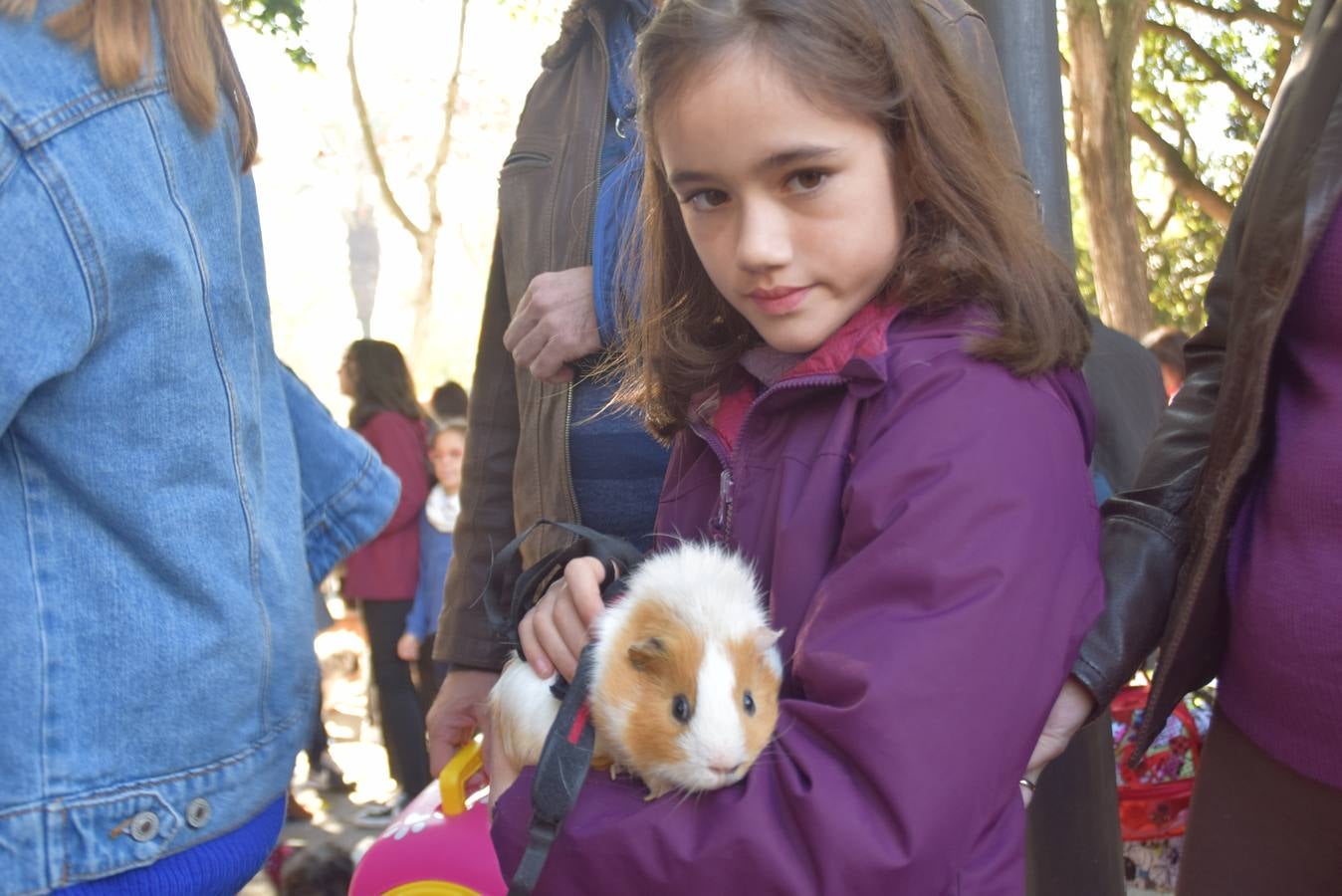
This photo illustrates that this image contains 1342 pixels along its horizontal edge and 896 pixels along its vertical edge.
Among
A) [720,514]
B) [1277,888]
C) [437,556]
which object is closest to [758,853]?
[720,514]

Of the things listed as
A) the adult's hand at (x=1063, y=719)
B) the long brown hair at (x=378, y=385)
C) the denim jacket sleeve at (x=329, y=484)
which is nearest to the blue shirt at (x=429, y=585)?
the long brown hair at (x=378, y=385)

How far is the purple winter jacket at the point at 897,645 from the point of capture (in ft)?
4.02

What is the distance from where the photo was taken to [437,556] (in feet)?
20.7

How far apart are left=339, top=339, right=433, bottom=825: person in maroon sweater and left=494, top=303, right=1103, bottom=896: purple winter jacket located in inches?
195

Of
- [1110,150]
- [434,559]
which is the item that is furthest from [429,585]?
[1110,150]

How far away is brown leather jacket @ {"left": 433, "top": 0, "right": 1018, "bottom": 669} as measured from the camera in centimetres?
232

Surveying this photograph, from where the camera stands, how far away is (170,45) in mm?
1628

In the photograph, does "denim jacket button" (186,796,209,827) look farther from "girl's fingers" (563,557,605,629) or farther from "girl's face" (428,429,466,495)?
"girl's face" (428,429,466,495)

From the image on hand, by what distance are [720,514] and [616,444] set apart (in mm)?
618

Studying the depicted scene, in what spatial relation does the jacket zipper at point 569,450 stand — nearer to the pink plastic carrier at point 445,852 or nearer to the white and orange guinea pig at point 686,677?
the pink plastic carrier at point 445,852

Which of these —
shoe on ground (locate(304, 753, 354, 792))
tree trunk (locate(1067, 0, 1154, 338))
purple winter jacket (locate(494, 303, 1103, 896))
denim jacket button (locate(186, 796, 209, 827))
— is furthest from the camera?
tree trunk (locate(1067, 0, 1154, 338))

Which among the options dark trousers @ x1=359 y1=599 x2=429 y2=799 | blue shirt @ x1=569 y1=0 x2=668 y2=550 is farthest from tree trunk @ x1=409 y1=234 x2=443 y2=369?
blue shirt @ x1=569 y1=0 x2=668 y2=550

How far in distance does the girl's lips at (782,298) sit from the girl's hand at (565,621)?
1.33 ft

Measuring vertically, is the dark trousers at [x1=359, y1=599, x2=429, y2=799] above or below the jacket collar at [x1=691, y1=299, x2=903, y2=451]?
below
